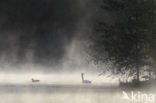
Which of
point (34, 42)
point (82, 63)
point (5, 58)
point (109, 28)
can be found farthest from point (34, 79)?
point (109, 28)

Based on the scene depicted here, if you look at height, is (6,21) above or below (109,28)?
above

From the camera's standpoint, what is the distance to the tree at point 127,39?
46281mm

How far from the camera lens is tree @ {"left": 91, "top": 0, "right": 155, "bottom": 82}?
46281 millimetres

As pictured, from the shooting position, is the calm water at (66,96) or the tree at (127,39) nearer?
the tree at (127,39)

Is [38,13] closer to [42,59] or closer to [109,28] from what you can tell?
[42,59]

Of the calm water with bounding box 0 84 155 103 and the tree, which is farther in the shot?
the calm water with bounding box 0 84 155 103

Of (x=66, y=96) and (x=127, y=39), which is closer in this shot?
(x=127, y=39)

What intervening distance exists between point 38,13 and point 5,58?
608 inches

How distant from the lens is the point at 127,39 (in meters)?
47.8

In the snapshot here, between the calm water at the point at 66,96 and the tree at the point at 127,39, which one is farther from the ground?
the tree at the point at 127,39

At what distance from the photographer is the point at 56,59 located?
3236 inches

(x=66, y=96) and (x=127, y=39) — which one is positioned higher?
(x=127, y=39)

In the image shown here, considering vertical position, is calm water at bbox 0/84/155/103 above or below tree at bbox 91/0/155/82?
below

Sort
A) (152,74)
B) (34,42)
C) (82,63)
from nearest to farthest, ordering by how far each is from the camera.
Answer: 1. (152,74)
2. (82,63)
3. (34,42)
